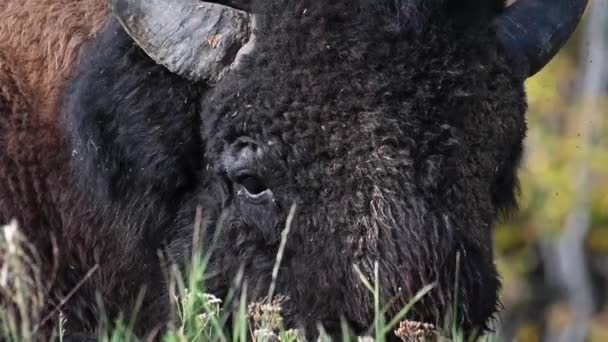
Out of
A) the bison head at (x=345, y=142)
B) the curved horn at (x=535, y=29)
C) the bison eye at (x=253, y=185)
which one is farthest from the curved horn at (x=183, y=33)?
the curved horn at (x=535, y=29)

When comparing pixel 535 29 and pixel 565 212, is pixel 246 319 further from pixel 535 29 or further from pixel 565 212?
pixel 565 212

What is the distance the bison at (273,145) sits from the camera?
519 cm

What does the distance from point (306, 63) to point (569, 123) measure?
10054 mm

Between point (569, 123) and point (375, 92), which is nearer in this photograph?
point (375, 92)

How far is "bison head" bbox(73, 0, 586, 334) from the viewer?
17.0ft

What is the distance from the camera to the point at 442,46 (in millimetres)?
5371

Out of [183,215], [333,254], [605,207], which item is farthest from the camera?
[605,207]

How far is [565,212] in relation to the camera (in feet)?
47.5

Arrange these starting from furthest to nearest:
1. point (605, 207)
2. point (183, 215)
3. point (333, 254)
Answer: point (605, 207), point (183, 215), point (333, 254)

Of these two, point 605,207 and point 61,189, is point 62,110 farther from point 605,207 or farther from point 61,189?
point 605,207

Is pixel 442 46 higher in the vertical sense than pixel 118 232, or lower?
higher

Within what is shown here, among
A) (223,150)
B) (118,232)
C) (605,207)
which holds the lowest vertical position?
(605,207)

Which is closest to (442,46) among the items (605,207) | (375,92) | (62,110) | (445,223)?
(375,92)

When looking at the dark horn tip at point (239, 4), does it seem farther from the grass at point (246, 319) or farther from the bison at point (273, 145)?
the grass at point (246, 319)
